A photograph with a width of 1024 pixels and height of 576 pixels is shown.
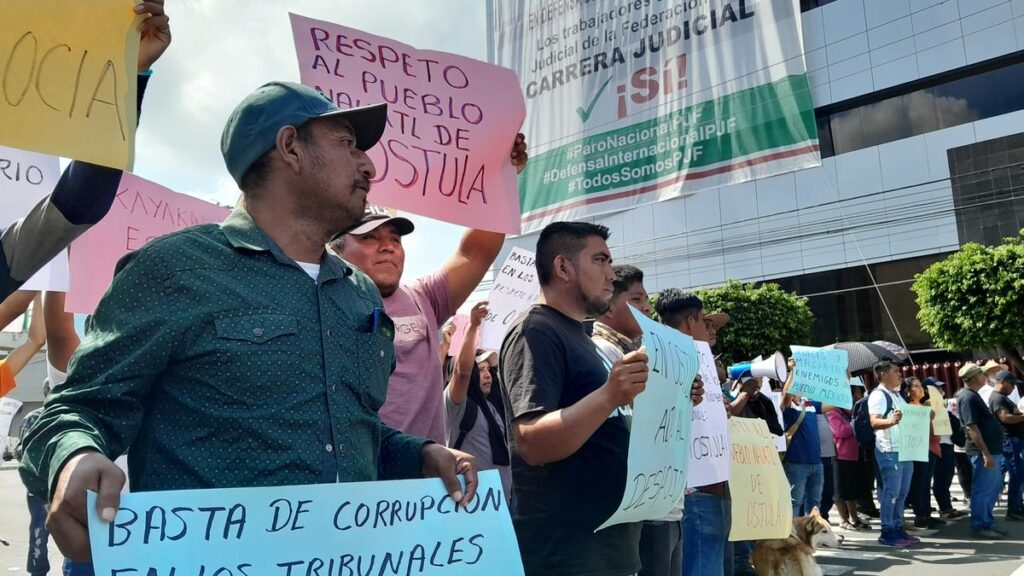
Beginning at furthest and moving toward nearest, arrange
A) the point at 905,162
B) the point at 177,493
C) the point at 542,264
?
the point at 905,162 < the point at 542,264 < the point at 177,493

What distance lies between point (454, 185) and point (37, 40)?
164cm

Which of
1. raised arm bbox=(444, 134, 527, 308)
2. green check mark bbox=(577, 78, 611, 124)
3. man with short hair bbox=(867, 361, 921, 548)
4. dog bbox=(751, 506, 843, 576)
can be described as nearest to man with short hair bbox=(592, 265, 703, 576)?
raised arm bbox=(444, 134, 527, 308)

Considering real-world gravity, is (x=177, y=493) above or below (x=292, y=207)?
below

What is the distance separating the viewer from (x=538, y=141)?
7617 millimetres

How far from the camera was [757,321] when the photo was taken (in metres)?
23.4

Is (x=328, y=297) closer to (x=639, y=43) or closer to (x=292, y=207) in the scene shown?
(x=292, y=207)

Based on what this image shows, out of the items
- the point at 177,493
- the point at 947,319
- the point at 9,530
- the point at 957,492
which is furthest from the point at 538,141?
the point at 947,319

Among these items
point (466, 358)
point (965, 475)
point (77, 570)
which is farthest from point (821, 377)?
point (77, 570)

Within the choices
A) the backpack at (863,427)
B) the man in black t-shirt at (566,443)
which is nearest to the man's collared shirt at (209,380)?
the man in black t-shirt at (566,443)

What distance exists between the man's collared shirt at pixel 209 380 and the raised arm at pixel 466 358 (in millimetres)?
2270

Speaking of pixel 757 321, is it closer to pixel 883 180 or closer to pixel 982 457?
pixel 883 180

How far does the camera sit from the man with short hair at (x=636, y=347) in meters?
3.09

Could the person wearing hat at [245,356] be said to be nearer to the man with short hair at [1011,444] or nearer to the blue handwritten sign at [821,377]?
the blue handwritten sign at [821,377]

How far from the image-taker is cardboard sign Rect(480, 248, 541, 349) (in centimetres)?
529
